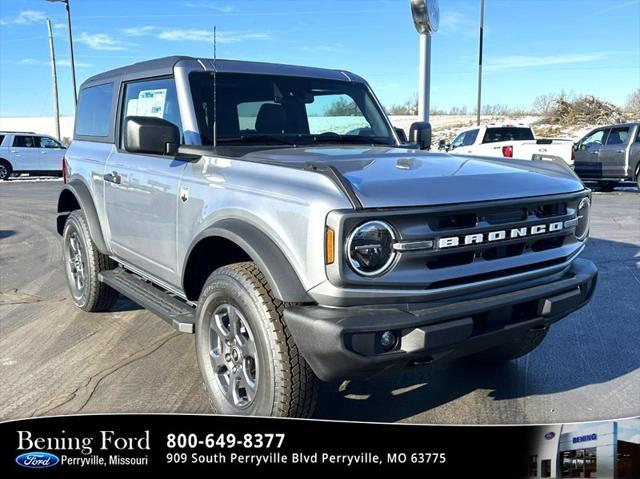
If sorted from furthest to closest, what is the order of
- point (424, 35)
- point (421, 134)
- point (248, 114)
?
point (424, 35) → point (421, 134) → point (248, 114)

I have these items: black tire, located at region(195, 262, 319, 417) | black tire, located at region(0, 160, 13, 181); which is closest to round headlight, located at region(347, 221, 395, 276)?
black tire, located at region(195, 262, 319, 417)

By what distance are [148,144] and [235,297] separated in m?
1.12

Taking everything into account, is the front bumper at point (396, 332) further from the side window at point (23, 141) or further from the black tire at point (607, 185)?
the side window at point (23, 141)

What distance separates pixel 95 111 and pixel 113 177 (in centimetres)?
114

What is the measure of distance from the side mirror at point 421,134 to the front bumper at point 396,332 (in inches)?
96.9

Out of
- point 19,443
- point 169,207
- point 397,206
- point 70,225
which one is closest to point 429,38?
point 70,225

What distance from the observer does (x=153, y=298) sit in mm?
4117

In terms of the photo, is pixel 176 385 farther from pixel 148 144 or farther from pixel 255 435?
pixel 148 144

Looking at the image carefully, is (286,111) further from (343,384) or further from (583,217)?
(583,217)

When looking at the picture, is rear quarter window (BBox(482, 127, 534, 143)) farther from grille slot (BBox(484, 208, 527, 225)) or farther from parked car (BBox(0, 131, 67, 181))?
grille slot (BBox(484, 208, 527, 225))

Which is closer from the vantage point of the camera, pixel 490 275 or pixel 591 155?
pixel 490 275

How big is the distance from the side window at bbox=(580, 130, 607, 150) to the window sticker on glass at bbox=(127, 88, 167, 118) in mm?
14450

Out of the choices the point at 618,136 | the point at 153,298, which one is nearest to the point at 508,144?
the point at 618,136

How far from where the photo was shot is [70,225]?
542 centimetres
